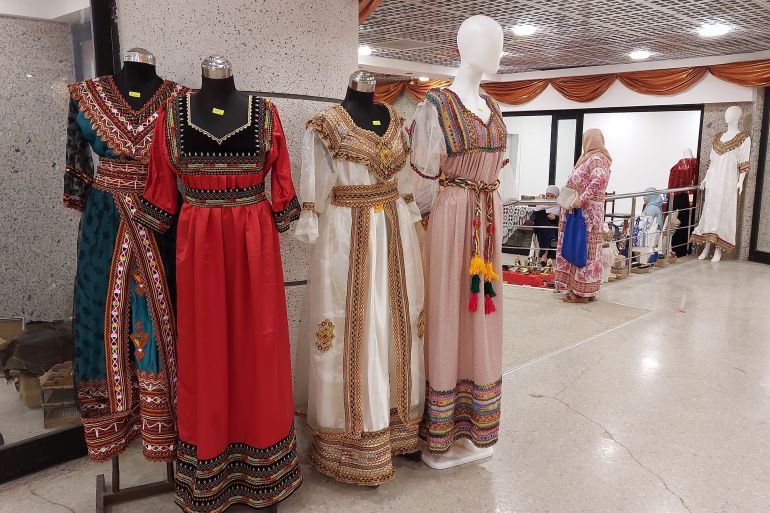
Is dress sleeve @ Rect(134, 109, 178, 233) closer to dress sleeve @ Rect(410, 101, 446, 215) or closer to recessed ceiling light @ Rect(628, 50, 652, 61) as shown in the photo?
dress sleeve @ Rect(410, 101, 446, 215)

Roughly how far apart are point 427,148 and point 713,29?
4829 millimetres

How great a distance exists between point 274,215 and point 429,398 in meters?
0.98

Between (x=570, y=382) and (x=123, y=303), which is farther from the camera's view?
(x=570, y=382)

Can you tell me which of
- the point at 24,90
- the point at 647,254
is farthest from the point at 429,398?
the point at 647,254

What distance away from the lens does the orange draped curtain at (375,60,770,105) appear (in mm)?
6887

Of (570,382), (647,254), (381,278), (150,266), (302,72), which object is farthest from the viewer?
(647,254)

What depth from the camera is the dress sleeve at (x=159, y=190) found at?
186 centimetres

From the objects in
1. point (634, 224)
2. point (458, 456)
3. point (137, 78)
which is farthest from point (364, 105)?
point (634, 224)

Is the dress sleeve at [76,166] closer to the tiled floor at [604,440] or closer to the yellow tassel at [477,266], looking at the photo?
the tiled floor at [604,440]

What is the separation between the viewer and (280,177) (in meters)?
2.00

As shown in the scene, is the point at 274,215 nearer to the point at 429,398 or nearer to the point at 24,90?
the point at 429,398

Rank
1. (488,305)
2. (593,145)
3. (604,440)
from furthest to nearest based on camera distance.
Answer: (593,145), (604,440), (488,305)

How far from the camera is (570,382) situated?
339 centimetres

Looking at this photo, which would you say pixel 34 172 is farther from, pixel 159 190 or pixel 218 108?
pixel 218 108
